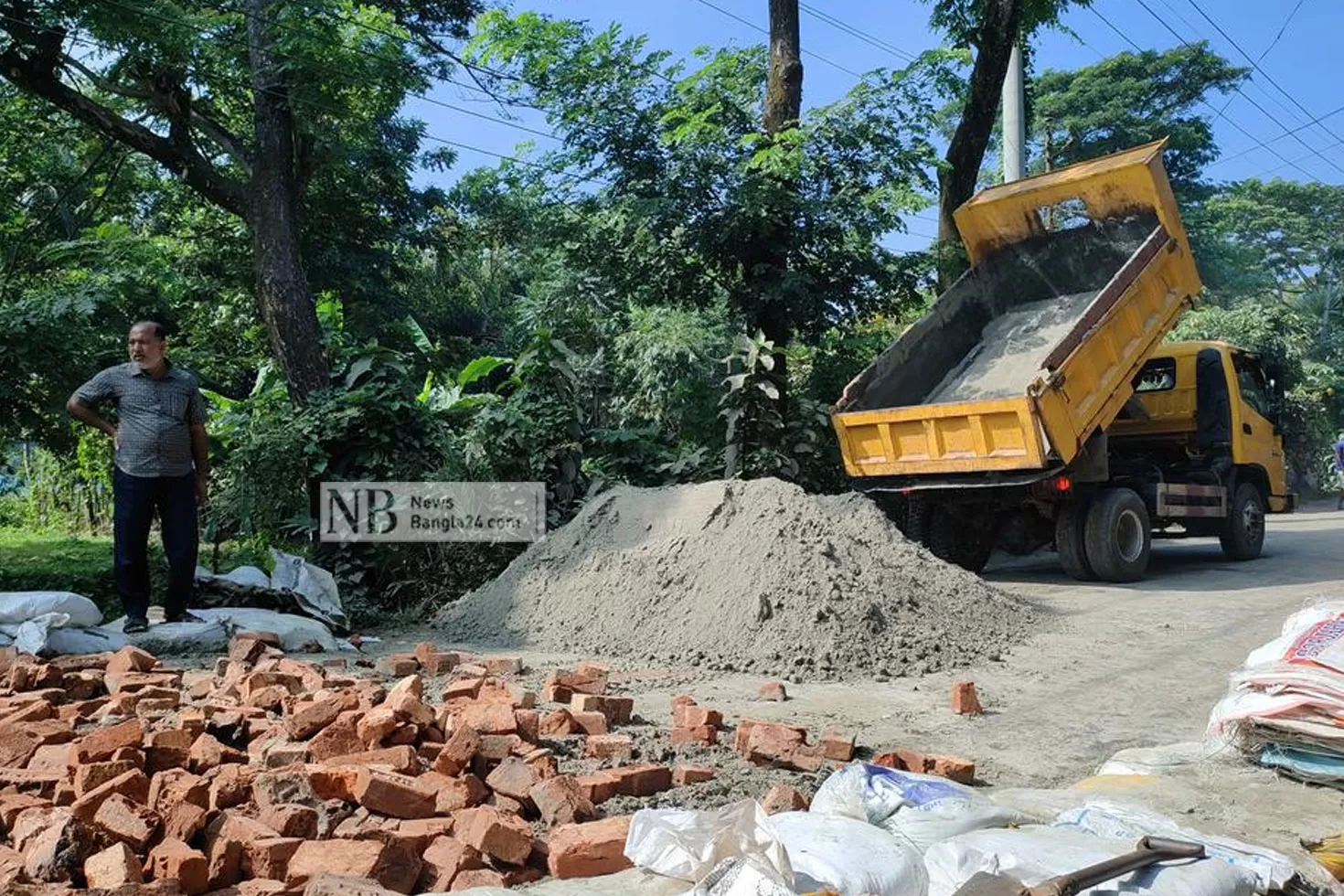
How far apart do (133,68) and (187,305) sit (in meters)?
5.63

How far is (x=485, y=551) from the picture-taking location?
28.4 feet

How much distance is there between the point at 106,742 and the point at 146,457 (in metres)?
3.10

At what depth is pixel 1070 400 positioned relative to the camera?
28.4 feet

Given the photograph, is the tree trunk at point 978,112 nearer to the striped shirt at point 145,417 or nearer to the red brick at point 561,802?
the striped shirt at point 145,417

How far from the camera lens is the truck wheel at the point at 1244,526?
1112 cm

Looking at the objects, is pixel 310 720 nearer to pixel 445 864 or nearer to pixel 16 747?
pixel 16 747

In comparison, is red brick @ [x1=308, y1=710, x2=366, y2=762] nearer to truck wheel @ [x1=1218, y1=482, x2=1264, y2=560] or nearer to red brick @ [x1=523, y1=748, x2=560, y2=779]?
red brick @ [x1=523, y1=748, x2=560, y2=779]

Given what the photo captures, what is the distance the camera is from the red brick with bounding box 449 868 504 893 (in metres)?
2.67

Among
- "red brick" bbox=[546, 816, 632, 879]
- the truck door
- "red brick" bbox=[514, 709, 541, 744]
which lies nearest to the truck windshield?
the truck door

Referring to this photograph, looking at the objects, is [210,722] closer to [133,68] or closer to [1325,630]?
[1325,630]

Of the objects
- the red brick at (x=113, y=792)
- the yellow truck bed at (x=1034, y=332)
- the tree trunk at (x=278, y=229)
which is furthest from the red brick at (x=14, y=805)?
the yellow truck bed at (x=1034, y=332)

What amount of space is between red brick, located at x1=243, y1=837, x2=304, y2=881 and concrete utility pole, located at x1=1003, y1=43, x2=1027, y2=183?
502 inches

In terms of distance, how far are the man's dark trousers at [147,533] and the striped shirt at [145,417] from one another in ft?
0.27

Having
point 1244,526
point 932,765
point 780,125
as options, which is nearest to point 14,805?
point 932,765
